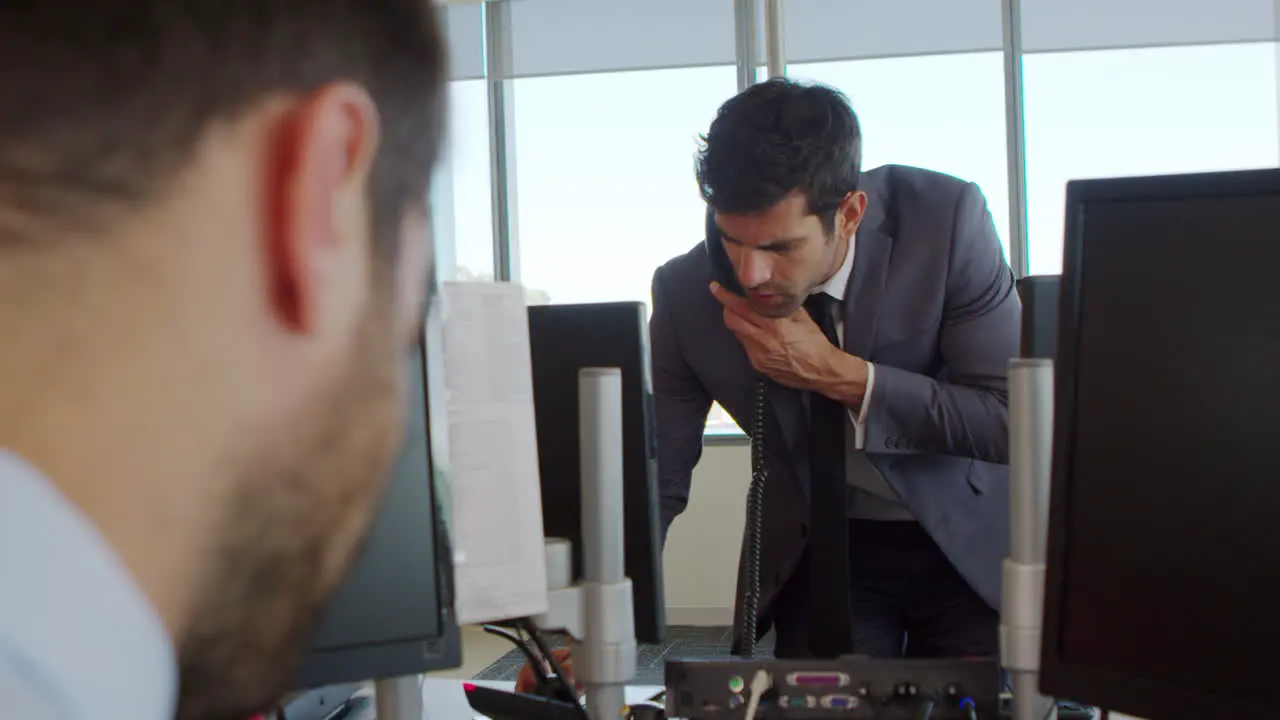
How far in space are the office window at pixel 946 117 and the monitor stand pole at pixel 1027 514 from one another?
11.5 feet

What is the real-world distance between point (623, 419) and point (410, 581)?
0.38 meters

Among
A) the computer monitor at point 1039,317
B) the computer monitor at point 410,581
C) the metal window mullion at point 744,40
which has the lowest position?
the computer monitor at point 410,581

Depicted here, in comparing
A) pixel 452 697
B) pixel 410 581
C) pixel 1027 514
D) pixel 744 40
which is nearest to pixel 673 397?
pixel 452 697

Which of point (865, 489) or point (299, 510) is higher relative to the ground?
point (299, 510)

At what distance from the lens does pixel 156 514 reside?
0.96 feet

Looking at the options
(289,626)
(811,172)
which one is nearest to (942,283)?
(811,172)

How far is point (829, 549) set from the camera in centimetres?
170

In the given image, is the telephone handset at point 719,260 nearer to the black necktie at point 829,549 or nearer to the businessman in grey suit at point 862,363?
the businessman in grey suit at point 862,363

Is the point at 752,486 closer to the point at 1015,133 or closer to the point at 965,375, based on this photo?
the point at 965,375

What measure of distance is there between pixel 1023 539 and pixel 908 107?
365 centimetres

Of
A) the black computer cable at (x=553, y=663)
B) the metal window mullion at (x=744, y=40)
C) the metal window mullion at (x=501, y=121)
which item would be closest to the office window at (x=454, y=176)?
the black computer cable at (x=553, y=663)

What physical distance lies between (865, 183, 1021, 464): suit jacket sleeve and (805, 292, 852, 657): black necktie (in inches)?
2.8

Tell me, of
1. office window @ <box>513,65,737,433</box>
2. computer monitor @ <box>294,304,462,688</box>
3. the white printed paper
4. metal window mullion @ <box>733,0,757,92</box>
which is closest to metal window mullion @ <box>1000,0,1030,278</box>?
metal window mullion @ <box>733,0,757,92</box>

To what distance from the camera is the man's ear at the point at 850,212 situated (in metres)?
1.78
